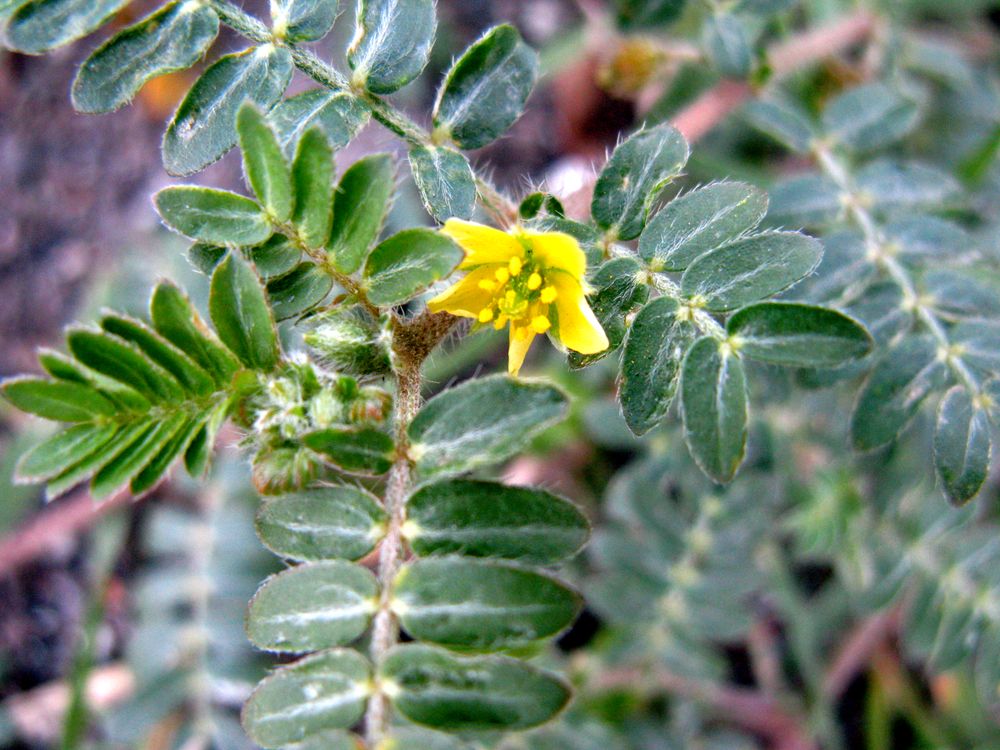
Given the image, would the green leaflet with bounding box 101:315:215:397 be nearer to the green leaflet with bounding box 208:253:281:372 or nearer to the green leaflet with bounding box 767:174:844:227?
the green leaflet with bounding box 208:253:281:372

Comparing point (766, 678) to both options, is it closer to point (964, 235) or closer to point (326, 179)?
point (964, 235)

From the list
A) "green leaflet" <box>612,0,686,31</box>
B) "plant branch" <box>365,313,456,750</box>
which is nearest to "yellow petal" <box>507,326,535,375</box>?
"plant branch" <box>365,313,456,750</box>

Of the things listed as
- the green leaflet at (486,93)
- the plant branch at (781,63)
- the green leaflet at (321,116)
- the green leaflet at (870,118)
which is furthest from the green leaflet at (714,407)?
the plant branch at (781,63)

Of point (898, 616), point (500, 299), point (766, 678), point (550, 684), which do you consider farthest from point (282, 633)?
point (898, 616)

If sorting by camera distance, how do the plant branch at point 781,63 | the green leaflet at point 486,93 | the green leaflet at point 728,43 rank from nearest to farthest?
the green leaflet at point 486,93
the green leaflet at point 728,43
the plant branch at point 781,63

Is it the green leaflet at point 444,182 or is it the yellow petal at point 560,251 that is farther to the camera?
the green leaflet at point 444,182

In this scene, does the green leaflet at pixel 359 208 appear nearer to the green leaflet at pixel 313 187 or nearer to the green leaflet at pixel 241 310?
the green leaflet at pixel 313 187

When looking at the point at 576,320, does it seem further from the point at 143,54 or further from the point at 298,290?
the point at 143,54
